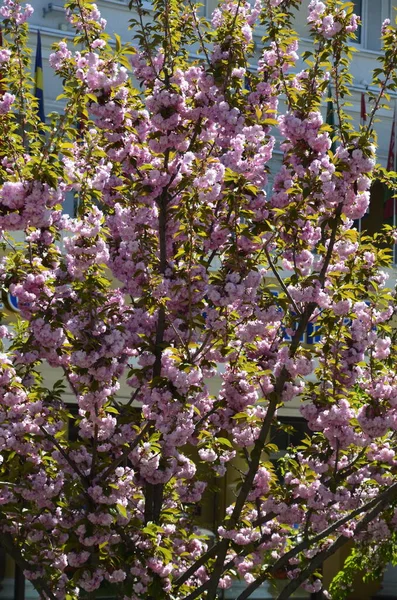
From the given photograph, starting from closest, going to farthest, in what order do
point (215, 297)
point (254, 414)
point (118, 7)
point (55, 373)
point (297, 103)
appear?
point (215, 297)
point (297, 103)
point (254, 414)
point (55, 373)
point (118, 7)

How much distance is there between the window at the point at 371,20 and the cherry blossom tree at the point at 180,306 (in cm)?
1133

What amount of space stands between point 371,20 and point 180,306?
43.7 feet

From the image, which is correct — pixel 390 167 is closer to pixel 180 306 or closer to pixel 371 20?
pixel 371 20

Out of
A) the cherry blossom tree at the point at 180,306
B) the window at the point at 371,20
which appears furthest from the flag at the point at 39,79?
the window at the point at 371,20

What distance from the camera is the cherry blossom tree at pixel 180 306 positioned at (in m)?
6.99

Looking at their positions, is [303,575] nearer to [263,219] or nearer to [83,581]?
[83,581]

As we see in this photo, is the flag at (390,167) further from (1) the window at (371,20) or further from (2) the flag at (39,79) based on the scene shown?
(2) the flag at (39,79)

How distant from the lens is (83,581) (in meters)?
7.04

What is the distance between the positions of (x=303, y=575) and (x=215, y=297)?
6.92 ft

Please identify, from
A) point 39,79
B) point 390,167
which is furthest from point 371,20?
point 39,79

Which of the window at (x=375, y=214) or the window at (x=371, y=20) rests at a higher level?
the window at (x=371, y=20)

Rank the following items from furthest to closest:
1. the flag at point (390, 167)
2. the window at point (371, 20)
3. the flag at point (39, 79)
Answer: the window at point (371, 20), the flag at point (390, 167), the flag at point (39, 79)

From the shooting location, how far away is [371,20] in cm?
1950

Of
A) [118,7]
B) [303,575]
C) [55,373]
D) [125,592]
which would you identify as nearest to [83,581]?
[125,592]
